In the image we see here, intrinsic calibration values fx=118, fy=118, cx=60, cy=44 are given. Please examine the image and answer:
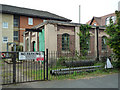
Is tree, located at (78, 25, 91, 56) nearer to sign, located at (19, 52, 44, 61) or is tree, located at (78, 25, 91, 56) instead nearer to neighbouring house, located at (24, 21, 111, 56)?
neighbouring house, located at (24, 21, 111, 56)

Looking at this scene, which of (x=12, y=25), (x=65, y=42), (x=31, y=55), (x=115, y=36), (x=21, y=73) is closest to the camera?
(x=31, y=55)

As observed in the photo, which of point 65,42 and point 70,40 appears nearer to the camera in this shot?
point 65,42

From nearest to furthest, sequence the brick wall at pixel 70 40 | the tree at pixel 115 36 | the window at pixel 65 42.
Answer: the tree at pixel 115 36, the brick wall at pixel 70 40, the window at pixel 65 42

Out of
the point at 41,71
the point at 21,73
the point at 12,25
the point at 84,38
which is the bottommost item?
the point at 21,73

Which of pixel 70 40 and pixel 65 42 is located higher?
pixel 70 40

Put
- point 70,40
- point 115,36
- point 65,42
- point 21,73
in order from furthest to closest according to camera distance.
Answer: point 70,40, point 65,42, point 115,36, point 21,73

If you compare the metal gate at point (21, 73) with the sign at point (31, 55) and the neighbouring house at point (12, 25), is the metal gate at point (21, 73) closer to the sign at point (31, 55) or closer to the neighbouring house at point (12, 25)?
the sign at point (31, 55)

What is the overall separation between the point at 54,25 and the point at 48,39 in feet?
5.00

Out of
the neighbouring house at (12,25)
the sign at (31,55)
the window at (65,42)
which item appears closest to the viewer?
the sign at (31,55)

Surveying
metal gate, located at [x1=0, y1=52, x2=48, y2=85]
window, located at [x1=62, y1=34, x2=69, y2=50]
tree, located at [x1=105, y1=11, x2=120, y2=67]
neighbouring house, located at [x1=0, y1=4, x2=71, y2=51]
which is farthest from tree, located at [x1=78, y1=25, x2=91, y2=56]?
neighbouring house, located at [x1=0, y1=4, x2=71, y2=51]

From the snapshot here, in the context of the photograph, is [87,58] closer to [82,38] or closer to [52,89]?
[82,38]

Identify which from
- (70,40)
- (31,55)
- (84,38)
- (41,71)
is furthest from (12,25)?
(41,71)

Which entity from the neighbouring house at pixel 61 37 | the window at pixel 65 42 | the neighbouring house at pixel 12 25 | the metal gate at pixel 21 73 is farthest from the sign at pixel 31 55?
the neighbouring house at pixel 12 25

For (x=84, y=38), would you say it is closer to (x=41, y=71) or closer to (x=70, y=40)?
(x=70, y=40)
